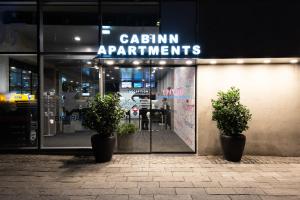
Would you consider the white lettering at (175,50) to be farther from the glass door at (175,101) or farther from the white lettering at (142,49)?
the glass door at (175,101)

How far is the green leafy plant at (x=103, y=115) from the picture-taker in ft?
24.8

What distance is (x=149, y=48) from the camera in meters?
8.06

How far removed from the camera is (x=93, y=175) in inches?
250

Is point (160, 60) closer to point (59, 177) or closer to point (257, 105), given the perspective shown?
point (257, 105)

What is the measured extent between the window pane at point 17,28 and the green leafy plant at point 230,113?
6.66 metres

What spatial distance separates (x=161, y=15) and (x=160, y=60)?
1477 millimetres

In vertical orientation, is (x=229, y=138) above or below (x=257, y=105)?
below

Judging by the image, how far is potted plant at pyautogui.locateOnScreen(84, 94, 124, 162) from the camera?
750 cm

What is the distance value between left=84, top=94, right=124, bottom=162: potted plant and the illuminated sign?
1.33 meters

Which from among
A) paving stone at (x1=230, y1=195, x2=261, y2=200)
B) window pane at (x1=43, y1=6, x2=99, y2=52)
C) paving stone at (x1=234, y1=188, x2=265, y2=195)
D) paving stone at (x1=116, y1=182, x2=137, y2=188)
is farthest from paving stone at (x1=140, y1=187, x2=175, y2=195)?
window pane at (x1=43, y1=6, x2=99, y2=52)

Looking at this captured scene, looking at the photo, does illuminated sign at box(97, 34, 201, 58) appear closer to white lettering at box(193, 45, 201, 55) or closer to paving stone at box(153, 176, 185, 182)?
white lettering at box(193, 45, 201, 55)

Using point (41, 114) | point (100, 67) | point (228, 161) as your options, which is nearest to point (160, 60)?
point (100, 67)

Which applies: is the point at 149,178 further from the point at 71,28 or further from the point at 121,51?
the point at 71,28

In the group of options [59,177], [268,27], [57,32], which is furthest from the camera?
[57,32]
